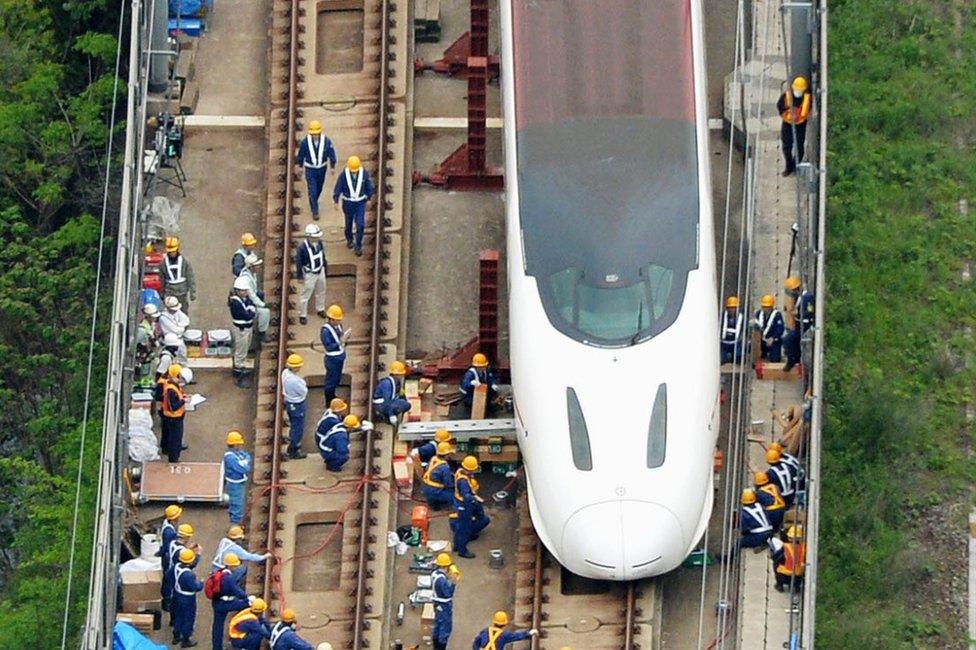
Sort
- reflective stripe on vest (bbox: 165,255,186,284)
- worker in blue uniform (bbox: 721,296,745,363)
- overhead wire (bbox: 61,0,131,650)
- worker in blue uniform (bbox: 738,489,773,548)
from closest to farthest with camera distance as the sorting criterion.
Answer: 1. worker in blue uniform (bbox: 738,489,773,548)
2. worker in blue uniform (bbox: 721,296,745,363)
3. reflective stripe on vest (bbox: 165,255,186,284)
4. overhead wire (bbox: 61,0,131,650)

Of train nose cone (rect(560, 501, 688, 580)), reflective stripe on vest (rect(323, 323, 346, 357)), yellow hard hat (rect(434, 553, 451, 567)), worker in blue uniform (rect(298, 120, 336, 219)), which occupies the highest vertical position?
worker in blue uniform (rect(298, 120, 336, 219))

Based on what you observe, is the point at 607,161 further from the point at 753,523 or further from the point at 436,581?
the point at 436,581

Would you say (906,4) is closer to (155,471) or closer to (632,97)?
(632,97)

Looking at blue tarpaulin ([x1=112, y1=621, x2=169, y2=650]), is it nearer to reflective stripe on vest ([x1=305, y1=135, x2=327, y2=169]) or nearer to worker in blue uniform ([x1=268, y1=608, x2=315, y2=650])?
worker in blue uniform ([x1=268, y1=608, x2=315, y2=650])

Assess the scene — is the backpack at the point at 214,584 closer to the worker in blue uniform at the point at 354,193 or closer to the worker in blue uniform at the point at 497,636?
the worker in blue uniform at the point at 497,636

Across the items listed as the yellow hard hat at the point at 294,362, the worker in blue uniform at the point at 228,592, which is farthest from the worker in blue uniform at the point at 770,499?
the worker in blue uniform at the point at 228,592

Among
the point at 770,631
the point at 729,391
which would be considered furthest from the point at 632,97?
the point at 770,631

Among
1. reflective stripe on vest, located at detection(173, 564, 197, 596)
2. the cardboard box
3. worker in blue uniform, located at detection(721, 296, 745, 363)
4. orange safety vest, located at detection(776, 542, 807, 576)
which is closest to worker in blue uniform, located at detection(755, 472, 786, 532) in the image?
orange safety vest, located at detection(776, 542, 807, 576)

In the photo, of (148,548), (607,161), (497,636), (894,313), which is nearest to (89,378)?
(148,548)
